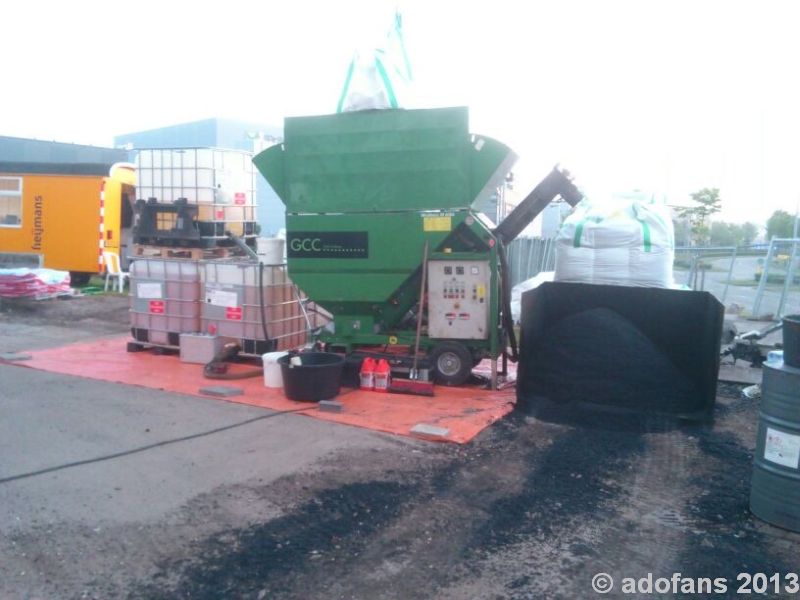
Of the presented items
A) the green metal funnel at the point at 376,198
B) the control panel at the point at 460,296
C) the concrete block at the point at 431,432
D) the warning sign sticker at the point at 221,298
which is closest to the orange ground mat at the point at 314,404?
the concrete block at the point at 431,432

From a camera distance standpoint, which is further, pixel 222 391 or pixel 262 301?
pixel 262 301

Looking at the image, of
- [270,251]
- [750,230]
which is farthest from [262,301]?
[750,230]

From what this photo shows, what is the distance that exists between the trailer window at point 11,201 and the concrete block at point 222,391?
10.5 m

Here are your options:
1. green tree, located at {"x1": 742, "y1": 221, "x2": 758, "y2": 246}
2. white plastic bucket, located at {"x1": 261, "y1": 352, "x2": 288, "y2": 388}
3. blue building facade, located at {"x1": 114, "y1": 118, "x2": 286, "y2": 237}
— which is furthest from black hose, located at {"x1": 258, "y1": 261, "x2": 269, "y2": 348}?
green tree, located at {"x1": 742, "y1": 221, "x2": 758, "y2": 246}

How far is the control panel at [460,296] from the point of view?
8445 millimetres

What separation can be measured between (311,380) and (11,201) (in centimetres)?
1195

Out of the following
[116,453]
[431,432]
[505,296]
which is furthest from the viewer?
[505,296]

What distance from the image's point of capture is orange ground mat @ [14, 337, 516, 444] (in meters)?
7.13

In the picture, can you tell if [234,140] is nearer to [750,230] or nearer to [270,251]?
[270,251]

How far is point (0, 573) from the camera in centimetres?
396

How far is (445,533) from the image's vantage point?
458 cm

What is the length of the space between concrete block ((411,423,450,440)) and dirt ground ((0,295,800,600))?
10 centimetres

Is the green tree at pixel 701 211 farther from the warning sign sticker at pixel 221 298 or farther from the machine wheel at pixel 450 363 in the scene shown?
the warning sign sticker at pixel 221 298

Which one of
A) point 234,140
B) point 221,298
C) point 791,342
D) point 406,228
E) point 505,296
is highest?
point 234,140
